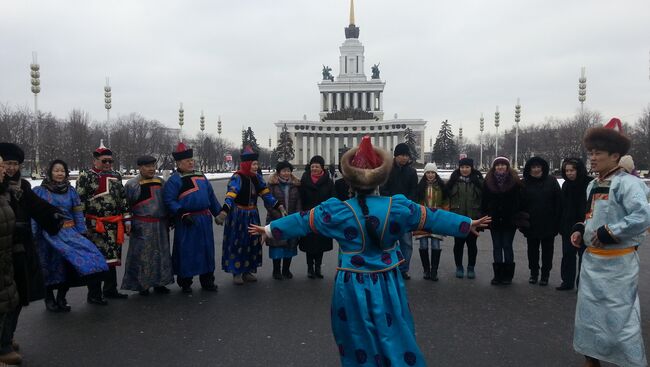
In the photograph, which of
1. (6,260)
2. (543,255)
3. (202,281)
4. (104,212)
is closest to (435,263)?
(543,255)

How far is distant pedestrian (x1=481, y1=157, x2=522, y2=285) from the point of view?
698 centimetres

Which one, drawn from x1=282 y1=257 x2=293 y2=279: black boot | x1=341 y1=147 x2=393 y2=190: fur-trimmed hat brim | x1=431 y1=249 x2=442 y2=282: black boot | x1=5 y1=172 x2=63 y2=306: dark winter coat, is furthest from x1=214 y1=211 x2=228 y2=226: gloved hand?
x1=341 y1=147 x2=393 y2=190: fur-trimmed hat brim

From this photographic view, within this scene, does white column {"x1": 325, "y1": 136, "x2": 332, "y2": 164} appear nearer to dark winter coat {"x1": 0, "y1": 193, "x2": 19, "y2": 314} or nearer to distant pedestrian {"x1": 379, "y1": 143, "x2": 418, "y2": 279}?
distant pedestrian {"x1": 379, "y1": 143, "x2": 418, "y2": 279}

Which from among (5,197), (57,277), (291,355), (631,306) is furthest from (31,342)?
(631,306)

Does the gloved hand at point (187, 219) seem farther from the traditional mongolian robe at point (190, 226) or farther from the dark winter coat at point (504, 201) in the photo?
the dark winter coat at point (504, 201)

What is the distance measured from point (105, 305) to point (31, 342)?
1.26 m

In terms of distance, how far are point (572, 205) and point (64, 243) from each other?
6512 mm

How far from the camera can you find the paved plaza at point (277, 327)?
14.4ft

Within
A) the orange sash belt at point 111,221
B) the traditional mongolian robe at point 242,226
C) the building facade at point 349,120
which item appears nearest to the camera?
the orange sash belt at point 111,221

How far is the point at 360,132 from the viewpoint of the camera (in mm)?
114375

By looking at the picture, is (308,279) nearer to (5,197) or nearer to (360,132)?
(5,197)

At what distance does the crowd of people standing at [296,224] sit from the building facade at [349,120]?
9824 cm

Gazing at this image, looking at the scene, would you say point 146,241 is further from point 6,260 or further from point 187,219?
point 6,260

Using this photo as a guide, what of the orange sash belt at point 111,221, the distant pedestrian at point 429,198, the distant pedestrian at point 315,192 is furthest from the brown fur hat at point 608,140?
the orange sash belt at point 111,221
